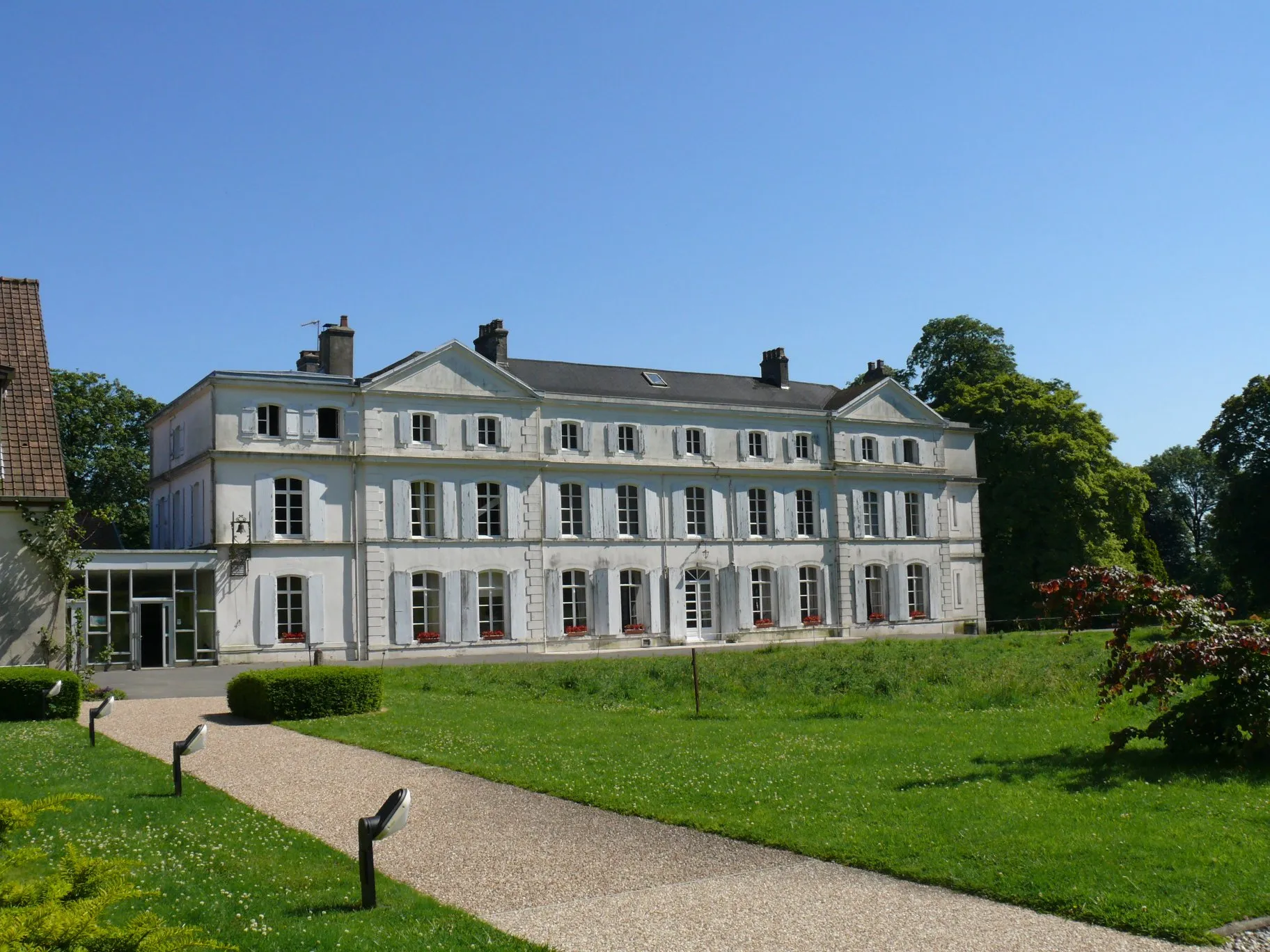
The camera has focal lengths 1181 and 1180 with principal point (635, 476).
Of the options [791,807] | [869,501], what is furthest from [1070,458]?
[791,807]

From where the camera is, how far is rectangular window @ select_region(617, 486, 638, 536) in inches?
1501

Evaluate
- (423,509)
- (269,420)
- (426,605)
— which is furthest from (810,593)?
(269,420)

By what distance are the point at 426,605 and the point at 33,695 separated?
17767mm

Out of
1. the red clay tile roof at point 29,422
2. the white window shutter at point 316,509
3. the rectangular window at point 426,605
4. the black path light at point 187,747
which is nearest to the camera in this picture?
the black path light at point 187,747

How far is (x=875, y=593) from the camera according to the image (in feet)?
139

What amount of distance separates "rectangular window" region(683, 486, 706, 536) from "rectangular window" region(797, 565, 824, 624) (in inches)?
162

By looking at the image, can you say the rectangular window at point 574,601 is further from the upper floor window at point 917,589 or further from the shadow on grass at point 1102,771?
the shadow on grass at point 1102,771

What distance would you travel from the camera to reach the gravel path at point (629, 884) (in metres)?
5.81

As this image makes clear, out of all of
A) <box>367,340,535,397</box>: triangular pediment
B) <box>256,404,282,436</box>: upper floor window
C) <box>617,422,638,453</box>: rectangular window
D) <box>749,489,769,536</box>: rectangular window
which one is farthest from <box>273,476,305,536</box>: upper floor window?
<box>749,489,769,536</box>: rectangular window

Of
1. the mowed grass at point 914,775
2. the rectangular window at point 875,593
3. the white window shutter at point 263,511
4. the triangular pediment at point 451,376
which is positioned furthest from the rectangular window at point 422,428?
the rectangular window at point 875,593

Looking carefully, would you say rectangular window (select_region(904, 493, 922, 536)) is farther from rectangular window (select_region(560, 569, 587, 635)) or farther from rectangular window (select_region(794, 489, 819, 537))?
rectangular window (select_region(560, 569, 587, 635))

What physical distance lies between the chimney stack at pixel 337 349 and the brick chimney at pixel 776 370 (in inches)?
623

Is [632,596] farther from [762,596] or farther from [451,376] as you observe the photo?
[451,376]

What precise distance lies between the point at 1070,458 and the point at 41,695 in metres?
37.4
